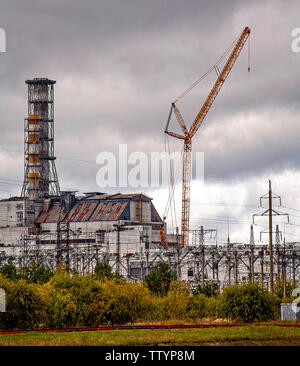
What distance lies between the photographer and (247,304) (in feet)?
184

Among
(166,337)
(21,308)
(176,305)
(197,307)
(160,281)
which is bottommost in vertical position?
(166,337)

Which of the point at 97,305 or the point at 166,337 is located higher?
the point at 97,305

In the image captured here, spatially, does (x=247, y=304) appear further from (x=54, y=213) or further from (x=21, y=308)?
(x=54, y=213)

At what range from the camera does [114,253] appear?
12412cm

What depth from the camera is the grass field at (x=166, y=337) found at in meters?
38.9

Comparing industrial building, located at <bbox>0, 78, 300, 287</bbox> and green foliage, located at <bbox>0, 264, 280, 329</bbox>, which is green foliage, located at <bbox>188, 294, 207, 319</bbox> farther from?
industrial building, located at <bbox>0, 78, 300, 287</bbox>

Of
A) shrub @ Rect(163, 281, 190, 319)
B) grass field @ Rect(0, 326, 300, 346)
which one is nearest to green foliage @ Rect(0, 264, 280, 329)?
shrub @ Rect(163, 281, 190, 319)

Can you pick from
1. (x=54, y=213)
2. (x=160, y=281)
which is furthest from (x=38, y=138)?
(x=160, y=281)

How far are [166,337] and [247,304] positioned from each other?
54.0ft

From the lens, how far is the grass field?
3888 cm

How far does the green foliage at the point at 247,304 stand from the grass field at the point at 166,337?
10.8 metres
